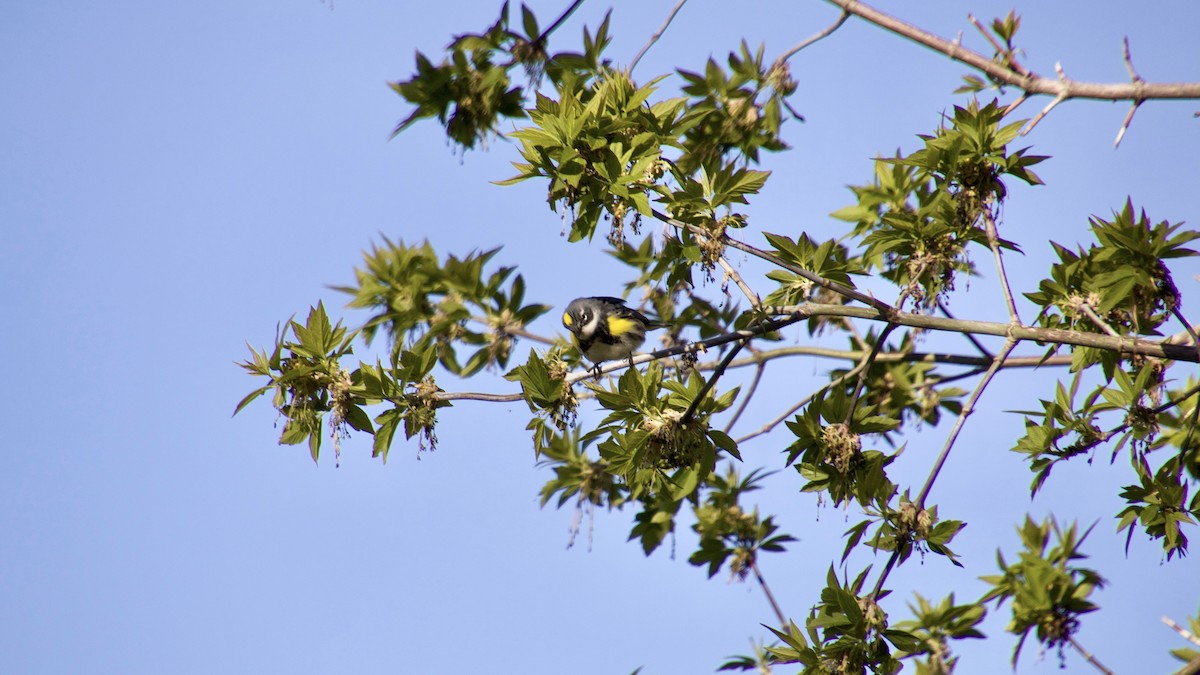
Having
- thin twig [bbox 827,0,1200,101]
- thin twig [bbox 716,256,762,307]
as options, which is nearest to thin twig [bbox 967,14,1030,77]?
thin twig [bbox 827,0,1200,101]

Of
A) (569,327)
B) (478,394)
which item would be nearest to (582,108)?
(478,394)

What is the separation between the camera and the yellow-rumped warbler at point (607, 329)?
8.69m

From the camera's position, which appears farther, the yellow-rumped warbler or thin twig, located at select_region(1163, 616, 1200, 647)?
the yellow-rumped warbler

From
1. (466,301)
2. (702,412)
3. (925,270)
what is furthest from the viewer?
(466,301)

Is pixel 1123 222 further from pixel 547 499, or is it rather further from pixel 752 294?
pixel 547 499

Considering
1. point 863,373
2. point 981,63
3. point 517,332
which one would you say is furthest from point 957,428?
point 517,332

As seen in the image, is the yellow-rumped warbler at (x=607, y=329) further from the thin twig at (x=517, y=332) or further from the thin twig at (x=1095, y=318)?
the thin twig at (x=1095, y=318)

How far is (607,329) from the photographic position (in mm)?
8711

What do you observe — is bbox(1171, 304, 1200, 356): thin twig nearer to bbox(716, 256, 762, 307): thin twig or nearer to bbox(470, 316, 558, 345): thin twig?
bbox(716, 256, 762, 307): thin twig

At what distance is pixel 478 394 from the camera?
523 cm

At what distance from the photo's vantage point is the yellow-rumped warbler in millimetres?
8688

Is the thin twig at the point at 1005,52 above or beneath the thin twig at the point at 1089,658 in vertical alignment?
above

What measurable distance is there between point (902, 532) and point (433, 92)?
3.58 meters

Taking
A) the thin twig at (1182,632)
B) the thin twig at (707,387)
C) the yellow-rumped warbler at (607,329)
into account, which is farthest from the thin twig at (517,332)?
the thin twig at (1182,632)
